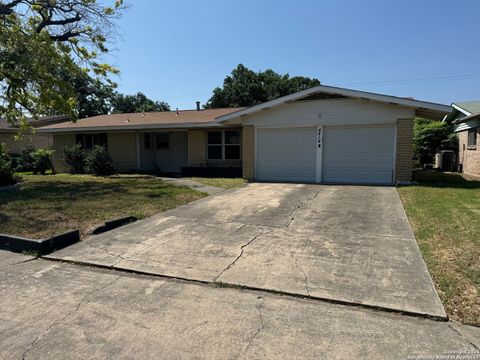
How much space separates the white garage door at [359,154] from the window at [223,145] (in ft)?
16.8

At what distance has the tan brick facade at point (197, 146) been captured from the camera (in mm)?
17234

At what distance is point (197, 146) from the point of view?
56.8 ft

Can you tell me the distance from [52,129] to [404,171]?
18491mm

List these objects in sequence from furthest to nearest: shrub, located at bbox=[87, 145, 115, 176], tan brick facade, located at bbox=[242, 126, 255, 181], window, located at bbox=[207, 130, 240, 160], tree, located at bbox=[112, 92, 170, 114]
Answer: tree, located at bbox=[112, 92, 170, 114]
shrub, located at bbox=[87, 145, 115, 176]
window, located at bbox=[207, 130, 240, 160]
tan brick facade, located at bbox=[242, 126, 255, 181]

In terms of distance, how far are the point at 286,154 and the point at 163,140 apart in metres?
8.24

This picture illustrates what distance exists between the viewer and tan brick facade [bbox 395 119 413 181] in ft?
39.2

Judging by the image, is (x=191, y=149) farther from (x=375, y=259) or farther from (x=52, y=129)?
(x=375, y=259)

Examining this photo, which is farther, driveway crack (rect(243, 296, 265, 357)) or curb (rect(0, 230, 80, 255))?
curb (rect(0, 230, 80, 255))

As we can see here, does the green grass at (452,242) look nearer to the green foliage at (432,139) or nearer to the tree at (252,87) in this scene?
the green foliage at (432,139)

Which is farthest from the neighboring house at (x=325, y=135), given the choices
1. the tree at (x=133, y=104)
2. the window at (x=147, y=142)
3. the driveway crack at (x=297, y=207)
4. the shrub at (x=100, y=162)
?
the tree at (x=133, y=104)

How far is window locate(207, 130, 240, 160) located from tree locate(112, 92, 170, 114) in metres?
36.6

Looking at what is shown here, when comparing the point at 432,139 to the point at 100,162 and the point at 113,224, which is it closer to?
the point at 100,162

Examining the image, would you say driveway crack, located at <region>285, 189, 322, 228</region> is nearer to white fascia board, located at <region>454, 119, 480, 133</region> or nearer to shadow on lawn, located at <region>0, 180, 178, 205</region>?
shadow on lawn, located at <region>0, 180, 178, 205</region>

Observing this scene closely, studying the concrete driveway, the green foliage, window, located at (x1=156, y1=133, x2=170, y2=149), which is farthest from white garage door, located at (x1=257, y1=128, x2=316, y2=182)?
the green foliage
